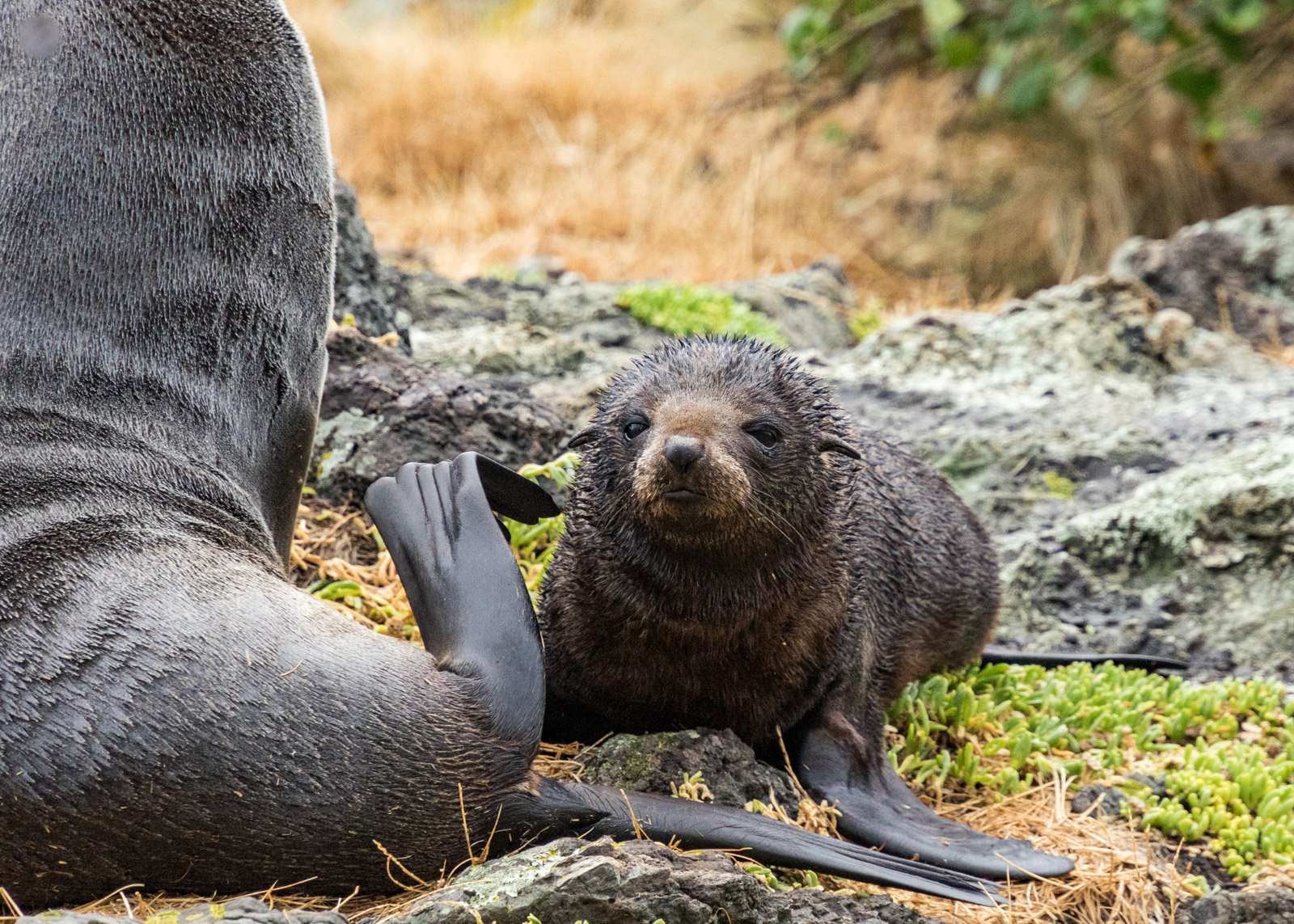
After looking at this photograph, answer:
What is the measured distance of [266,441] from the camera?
382cm

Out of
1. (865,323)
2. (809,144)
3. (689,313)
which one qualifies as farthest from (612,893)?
(809,144)

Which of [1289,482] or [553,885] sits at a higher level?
[1289,482]

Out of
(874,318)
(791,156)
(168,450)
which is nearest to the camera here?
(168,450)


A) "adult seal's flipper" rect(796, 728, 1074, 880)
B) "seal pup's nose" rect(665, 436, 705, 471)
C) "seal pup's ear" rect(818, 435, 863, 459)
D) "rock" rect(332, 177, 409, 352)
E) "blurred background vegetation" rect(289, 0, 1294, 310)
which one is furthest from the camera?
"blurred background vegetation" rect(289, 0, 1294, 310)

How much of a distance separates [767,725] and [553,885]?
122 cm

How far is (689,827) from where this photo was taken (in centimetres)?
325

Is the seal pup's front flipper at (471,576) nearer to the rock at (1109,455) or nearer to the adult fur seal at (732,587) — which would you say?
the adult fur seal at (732,587)

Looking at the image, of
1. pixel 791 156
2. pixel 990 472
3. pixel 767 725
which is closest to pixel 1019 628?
pixel 990 472

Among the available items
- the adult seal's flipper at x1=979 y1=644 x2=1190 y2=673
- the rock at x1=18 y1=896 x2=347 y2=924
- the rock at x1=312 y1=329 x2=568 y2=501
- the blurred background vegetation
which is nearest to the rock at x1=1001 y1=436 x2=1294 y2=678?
the adult seal's flipper at x1=979 y1=644 x2=1190 y2=673

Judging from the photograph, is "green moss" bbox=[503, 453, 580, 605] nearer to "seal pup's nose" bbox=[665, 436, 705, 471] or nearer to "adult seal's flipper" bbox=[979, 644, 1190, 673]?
"seal pup's nose" bbox=[665, 436, 705, 471]

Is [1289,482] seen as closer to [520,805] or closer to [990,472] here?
[990,472]

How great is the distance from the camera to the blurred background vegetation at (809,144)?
433 inches

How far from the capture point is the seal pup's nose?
11.1ft

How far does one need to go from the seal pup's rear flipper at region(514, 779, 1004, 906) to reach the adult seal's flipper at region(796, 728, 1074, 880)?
298mm
